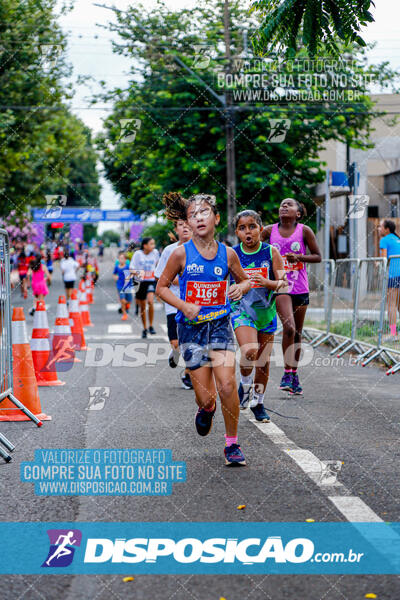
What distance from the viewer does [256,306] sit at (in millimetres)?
7625

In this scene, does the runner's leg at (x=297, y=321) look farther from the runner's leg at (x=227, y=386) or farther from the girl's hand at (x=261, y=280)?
the runner's leg at (x=227, y=386)

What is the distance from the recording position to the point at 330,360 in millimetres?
12836

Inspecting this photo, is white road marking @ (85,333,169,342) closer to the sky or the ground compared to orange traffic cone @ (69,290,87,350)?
closer to the ground

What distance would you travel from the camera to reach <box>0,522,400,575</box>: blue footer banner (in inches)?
152

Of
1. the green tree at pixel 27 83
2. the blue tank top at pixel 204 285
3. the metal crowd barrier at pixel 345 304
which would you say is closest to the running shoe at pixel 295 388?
the blue tank top at pixel 204 285

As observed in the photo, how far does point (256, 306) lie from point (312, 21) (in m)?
2.33

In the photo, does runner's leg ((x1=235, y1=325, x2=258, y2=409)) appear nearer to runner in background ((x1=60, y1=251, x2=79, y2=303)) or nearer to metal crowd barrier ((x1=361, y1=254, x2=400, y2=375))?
metal crowd barrier ((x1=361, y1=254, x2=400, y2=375))

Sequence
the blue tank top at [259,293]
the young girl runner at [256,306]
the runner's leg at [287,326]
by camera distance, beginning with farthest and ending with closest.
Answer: the runner's leg at [287,326] → the blue tank top at [259,293] → the young girl runner at [256,306]

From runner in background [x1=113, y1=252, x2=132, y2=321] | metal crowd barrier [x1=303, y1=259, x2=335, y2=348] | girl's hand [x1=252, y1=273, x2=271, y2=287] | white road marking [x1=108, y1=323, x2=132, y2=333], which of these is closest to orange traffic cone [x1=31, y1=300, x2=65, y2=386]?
girl's hand [x1=252, y1=273, x2=271, y2=287]

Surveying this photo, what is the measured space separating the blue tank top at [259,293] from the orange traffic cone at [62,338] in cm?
432

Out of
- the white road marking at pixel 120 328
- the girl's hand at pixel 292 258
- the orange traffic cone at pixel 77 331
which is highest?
the girl's hand at pixel 292 258

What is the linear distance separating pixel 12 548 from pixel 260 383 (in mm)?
3721

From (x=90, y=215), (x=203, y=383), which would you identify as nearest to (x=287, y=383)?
(x=203, y=383)

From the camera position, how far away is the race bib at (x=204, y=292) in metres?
5.84
